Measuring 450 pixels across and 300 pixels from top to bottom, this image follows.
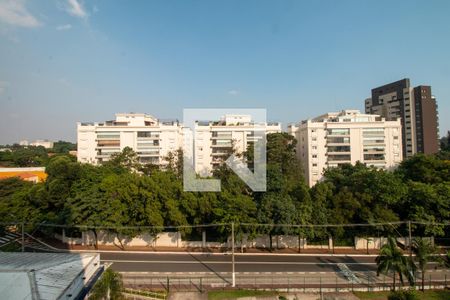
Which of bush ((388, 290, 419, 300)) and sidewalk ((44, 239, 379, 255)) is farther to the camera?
sidewalk ((44, 239, 379, 255))

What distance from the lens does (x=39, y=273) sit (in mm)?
8688

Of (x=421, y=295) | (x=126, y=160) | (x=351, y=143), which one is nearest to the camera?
(x=421, y=295)

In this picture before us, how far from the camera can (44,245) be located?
19172 millimetres

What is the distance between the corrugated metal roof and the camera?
26.2ft

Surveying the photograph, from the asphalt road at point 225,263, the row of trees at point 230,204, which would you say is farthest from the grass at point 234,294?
the row of trees at point 230,204

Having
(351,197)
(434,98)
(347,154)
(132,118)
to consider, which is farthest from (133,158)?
(434,98)

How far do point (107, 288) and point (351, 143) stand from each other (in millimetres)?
31870

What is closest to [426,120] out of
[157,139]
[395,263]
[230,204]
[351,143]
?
[351,143]

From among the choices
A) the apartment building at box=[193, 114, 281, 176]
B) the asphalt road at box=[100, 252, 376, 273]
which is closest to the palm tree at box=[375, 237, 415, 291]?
the asphalt road at box=[100, 252, 376, 273]

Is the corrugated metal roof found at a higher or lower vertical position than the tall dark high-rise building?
lower

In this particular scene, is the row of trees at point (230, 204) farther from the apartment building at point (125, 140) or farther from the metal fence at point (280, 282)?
the apartment building at point (125, 140)

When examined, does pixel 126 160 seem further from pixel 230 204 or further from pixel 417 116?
pixel 417 116

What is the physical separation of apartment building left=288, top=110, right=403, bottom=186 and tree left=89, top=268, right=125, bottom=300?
28861mm

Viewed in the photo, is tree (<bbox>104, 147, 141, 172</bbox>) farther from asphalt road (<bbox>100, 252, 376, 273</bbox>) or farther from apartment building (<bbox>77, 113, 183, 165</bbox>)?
asphalt road (<bbox>100, 252, 376, 273</bbox>)
